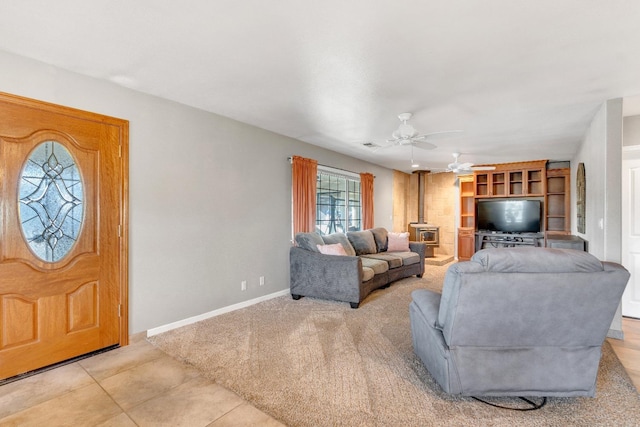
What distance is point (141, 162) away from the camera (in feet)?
10.3

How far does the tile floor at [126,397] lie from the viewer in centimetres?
195

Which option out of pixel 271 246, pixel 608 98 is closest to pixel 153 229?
pixel 271 246

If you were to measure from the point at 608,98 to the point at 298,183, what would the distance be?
12.4 feet

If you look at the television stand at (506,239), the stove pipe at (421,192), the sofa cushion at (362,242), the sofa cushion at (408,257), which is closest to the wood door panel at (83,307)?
the sofa cushion at (362,242)

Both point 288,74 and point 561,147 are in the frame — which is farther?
point 561,147

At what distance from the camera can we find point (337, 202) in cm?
635

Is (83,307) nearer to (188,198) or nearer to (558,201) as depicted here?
(188,198)

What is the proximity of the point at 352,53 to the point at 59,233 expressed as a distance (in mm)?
2784

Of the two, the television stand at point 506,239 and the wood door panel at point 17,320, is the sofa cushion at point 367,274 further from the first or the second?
the television stand at point 506,239

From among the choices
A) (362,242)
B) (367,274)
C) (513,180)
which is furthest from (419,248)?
(513,180)

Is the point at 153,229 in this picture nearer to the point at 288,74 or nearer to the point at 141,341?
the point at 141,341

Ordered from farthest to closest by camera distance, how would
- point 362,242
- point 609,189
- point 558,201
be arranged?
point 558,201 < point 362,242 < point 609,189

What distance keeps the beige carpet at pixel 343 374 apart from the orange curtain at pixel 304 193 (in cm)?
156

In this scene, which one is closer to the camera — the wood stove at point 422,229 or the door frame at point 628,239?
the door frame at point 628,239
